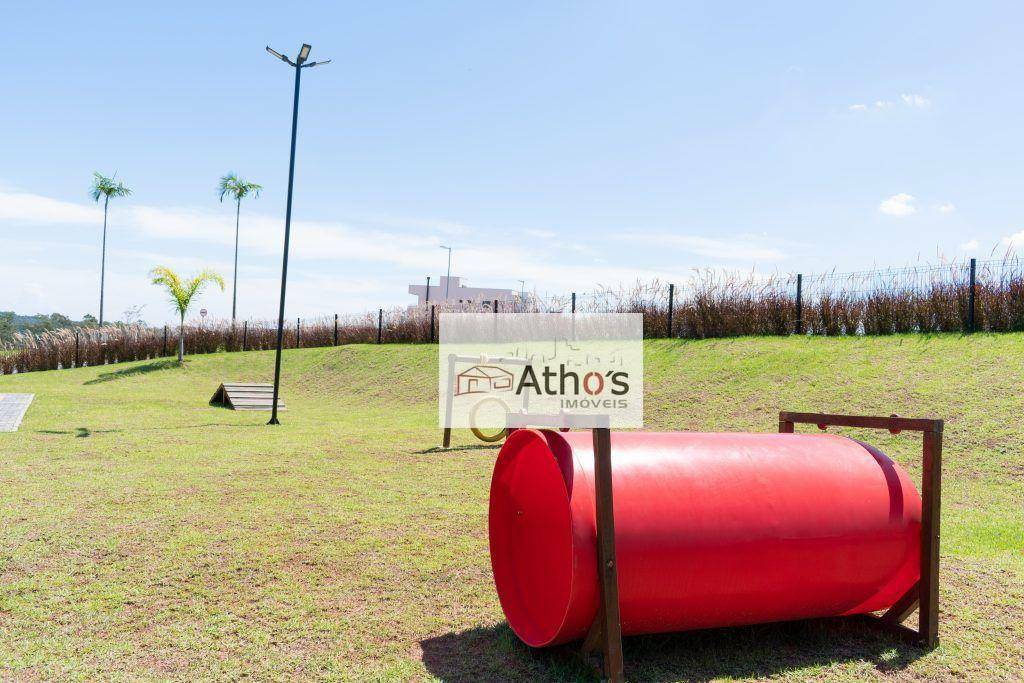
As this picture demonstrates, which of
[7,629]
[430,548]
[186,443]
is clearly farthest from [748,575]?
[186,443]

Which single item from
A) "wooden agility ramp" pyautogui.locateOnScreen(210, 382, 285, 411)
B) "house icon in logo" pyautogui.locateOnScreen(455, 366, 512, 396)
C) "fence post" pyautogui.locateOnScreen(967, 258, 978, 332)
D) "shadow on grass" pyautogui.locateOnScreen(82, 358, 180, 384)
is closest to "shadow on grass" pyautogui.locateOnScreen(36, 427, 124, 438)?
"wooden agility ramp" pyautogui.locateOnScreen(210, 382, 285, 411)

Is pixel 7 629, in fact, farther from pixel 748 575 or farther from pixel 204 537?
pixel 748 575

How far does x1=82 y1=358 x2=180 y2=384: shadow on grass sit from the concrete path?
22.1 ft

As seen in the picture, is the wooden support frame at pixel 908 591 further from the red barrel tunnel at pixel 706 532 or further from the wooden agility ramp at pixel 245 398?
the wooden agility ramp at pixel 245 398

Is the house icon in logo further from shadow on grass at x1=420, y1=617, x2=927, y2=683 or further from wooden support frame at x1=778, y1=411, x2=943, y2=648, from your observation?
wooden support frame at x1=778, y1=411, x2=943, y2=648

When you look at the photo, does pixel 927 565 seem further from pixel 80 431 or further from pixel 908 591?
pixel 80 431

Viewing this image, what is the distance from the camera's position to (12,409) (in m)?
13.8

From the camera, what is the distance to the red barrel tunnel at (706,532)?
328cm

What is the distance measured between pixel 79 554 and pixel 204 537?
85 cm

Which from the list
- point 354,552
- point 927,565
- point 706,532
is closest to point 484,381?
point 354,552

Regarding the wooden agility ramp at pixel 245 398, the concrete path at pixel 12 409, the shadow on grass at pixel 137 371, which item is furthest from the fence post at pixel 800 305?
the shadow on grass at pixel 137 371

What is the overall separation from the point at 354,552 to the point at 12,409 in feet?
41.3

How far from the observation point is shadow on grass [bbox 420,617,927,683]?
3381 mm

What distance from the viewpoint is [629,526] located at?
324 centimetres
